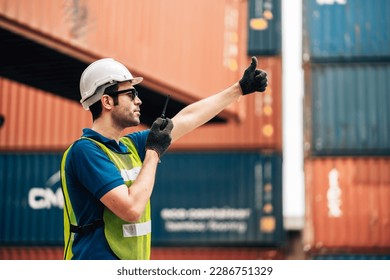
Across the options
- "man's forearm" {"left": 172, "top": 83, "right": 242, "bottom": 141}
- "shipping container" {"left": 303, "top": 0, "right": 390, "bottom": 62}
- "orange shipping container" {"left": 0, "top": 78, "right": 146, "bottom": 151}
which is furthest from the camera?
"shipping container" {"left": 303, "top": 0, "right": 390, "bottom": 62}

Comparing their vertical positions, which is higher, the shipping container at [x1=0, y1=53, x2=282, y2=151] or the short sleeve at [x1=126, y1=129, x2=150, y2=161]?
the shipping container at [x1=0, y1=53, x2=282, y2=151]

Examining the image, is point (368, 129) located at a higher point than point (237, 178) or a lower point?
higher

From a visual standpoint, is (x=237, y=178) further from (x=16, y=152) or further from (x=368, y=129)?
(x=16, y=152)

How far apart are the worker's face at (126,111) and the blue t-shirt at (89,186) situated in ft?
0.46

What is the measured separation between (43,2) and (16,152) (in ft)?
24.9

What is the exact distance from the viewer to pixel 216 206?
1684cm

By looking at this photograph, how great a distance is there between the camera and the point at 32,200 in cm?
1694

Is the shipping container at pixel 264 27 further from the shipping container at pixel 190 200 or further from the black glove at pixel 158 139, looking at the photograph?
the black glove at pixel 158 139

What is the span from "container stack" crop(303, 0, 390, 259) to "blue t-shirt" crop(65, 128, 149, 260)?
534 inches

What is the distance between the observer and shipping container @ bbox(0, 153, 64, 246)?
54.5 feet

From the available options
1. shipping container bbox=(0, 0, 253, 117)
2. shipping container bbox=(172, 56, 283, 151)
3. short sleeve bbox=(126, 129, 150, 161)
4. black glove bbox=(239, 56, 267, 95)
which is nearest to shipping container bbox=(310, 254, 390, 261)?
shipping container bbox=(172, 56, 283, 151)

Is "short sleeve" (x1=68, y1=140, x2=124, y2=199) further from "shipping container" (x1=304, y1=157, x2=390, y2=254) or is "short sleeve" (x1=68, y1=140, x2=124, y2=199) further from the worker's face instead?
"shipping container" (x1=304, y1=157, x2=390, y2=254)

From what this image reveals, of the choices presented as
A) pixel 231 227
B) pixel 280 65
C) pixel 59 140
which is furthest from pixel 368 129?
pixel 59 140

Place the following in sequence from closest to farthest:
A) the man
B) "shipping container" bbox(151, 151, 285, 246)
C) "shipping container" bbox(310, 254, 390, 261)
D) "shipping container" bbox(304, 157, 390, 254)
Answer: the man, "shipping container" bbox(310, 254, 390, 261), "shipping container" bbox(304, 157, 390, 254), "shipping container" bbox(151, 151, 285, 246)
